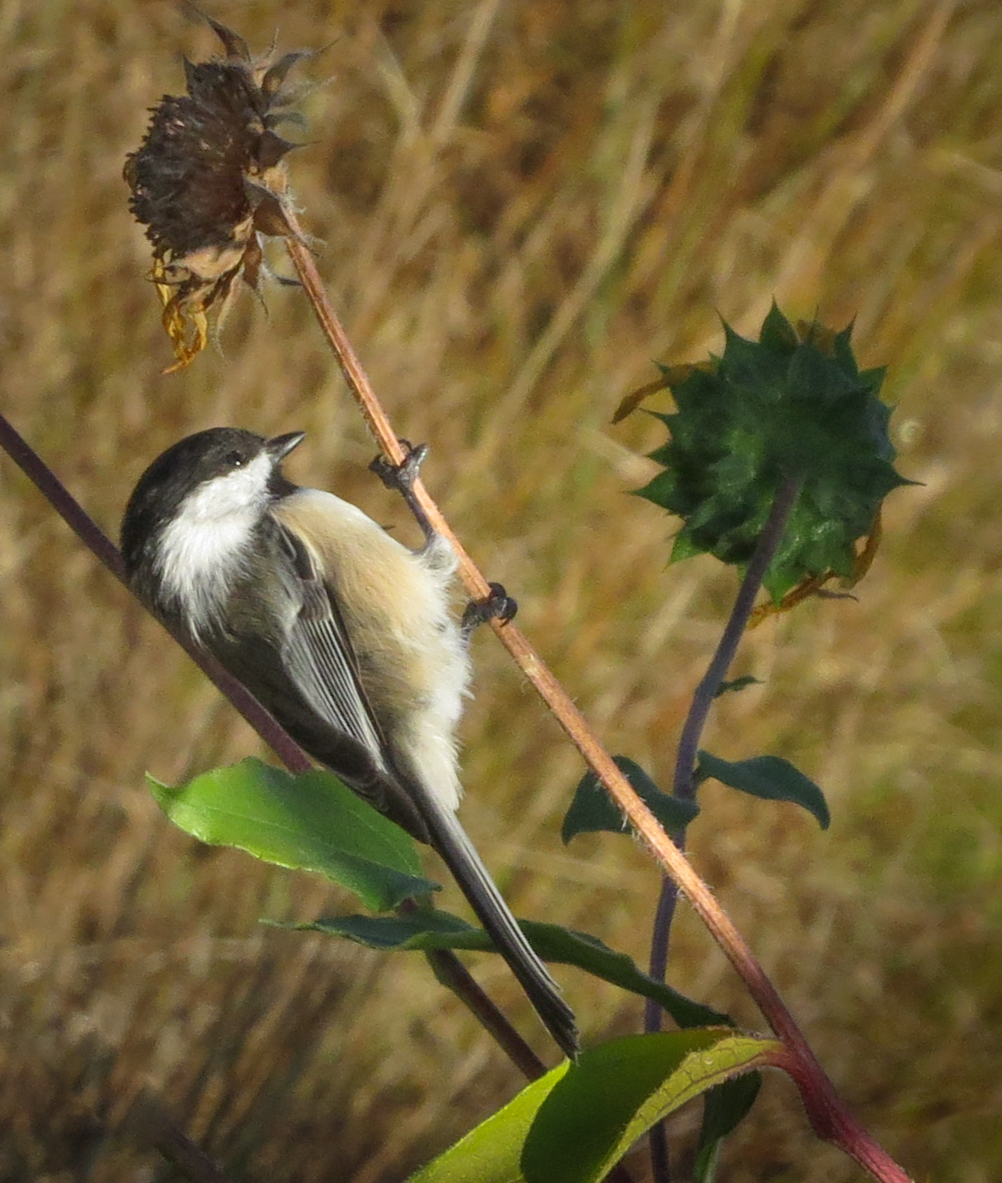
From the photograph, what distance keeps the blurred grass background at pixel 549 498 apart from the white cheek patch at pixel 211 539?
1.33m

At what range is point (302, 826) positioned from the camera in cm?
102

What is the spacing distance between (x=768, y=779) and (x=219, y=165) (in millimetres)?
638

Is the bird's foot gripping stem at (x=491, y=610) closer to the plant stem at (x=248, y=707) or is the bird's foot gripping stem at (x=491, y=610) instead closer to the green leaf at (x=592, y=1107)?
the plant stem at (x=248, y=707)

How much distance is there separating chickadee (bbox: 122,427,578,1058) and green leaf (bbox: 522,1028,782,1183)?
0.66 metres

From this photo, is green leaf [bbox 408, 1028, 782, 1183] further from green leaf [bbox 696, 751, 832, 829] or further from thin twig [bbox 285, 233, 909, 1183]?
green leaf [bbox 696, 751, 832, 829]

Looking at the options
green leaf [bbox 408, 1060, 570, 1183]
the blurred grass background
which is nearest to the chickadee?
green leaf [bbox 408, 1060, 570, 1183]

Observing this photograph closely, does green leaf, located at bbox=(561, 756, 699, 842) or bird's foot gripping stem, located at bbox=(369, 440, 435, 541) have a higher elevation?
bird's foot gripping stem, located at bbox=(369, 440, 435, 541)

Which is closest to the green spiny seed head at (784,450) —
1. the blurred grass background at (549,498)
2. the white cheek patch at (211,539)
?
the white cheek patch at (211,539)

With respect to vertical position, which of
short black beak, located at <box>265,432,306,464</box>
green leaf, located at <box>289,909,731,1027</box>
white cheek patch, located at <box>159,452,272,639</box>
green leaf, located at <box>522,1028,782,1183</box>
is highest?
short black beak, located at <box>265,432,306,464</box>

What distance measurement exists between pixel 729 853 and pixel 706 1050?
9.32ft

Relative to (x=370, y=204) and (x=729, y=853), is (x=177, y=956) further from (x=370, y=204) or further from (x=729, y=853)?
(x=370, y=204)

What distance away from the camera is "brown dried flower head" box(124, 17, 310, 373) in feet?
3.49

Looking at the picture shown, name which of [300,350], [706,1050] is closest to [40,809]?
[300,350]

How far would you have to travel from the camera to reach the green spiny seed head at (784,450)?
44.9 inches
